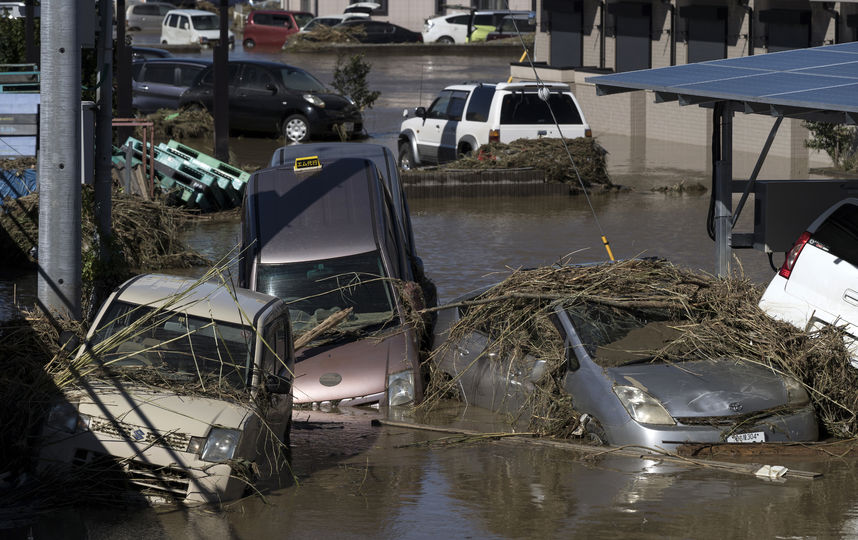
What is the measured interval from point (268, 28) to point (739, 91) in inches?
2064

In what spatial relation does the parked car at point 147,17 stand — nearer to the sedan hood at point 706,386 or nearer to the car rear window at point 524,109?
the car rear window at point 524,109

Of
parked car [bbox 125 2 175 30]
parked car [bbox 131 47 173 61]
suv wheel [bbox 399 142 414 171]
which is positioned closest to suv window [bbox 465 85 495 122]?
suv wheel [bbox 399 142 414 171]

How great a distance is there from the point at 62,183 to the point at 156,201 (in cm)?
762

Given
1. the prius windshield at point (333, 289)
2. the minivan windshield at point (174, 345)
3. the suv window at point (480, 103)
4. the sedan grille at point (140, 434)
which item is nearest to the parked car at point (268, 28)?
the suv window at point (480, 103)

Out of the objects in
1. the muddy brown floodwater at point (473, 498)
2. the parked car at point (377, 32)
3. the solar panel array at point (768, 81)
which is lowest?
the muddy brown floodwater at point (473, 498)

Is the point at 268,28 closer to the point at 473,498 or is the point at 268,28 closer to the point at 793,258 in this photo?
the point at 793,258

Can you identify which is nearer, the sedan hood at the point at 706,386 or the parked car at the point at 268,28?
the sedan hood at the point at 706,386

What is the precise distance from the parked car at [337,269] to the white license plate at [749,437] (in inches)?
112

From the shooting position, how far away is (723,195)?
12484 millimetres

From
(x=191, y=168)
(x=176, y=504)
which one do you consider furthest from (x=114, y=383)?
(x=191, y=168)

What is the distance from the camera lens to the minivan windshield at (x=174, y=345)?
8516mm

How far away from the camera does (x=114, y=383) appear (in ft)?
27.2

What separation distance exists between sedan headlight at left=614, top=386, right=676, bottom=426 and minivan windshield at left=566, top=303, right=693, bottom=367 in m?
0.42

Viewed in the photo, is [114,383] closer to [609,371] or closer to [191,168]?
[609,371]
